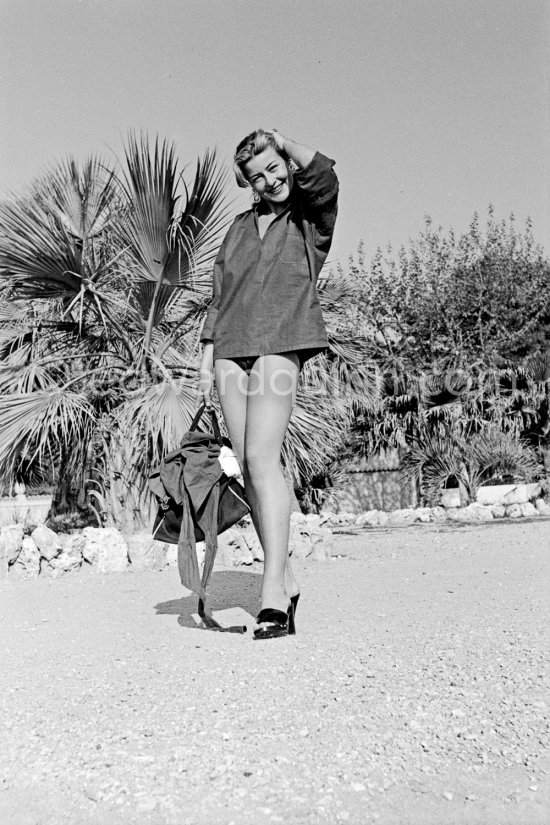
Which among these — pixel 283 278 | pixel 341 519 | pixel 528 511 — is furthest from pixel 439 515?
pixel 283 278

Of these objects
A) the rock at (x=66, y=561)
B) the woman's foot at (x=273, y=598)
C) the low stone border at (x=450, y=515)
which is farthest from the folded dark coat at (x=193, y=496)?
the low stone border at (x=450, y=515)

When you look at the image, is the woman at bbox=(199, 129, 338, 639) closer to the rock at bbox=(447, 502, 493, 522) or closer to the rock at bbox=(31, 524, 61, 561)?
the rock at bbox=(31, 524, 61, 561)

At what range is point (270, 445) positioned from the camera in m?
2.46

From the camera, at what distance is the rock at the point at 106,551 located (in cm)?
435

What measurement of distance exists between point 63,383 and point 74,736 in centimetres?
442

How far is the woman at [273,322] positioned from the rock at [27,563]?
7.08 feet

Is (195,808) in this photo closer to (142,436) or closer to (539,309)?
(142,436)

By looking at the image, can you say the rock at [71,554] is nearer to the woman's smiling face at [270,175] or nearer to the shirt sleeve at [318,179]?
the woman's smiling face at [270,175]

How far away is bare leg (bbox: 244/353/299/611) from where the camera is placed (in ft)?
7.95

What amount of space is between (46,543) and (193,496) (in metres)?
2.10

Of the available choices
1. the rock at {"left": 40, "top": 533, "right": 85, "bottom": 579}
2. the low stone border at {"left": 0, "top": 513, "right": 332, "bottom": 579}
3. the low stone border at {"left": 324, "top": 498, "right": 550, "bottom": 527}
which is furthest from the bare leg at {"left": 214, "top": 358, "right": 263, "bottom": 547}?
the low stone border at {"left": 324, "top": 498, "right": 550, "bottom": 527}

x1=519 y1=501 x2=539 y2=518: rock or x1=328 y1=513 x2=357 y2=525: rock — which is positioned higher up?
x1=519 y1=501 x2=539 y2=518: rock

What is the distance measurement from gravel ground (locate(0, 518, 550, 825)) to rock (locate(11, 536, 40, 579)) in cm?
130

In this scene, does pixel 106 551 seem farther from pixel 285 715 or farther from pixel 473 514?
pixel 473 514
